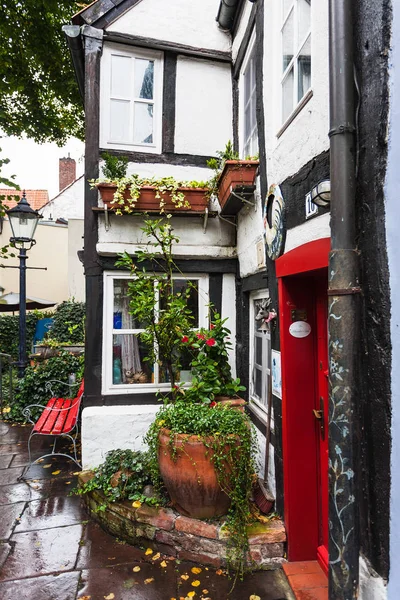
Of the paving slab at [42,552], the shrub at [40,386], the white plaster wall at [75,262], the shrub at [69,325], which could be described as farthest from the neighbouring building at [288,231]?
the white plaster wall at [75,262]

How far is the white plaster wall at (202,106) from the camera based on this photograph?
4.79 m

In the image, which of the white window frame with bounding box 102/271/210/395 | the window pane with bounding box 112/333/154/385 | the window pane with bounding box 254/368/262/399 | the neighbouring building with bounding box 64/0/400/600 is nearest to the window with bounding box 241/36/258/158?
the neighbouring building with bounding box 64/0/400/600

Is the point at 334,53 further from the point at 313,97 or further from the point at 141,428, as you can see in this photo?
the point at 141,428

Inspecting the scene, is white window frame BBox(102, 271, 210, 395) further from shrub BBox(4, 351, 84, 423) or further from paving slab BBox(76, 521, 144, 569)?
shrub BBox(4, 351, 84, 423)

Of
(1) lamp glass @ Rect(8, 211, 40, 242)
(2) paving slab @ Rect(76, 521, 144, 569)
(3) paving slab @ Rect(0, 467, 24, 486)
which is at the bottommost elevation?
(2) paving slab @ Rect(76, 521, 144, 569)

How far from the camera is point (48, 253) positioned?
56.9ft

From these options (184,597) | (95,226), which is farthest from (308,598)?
(95,226)

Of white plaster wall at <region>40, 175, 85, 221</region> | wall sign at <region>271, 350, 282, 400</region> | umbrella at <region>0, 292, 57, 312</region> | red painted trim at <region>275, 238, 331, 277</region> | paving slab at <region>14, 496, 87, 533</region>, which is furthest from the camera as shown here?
white plaster wall at <region>40, 175, 85, 221</region>

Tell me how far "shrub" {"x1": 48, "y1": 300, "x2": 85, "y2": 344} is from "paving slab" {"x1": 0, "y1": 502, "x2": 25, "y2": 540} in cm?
658

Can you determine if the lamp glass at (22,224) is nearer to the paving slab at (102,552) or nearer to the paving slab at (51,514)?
the paving slab at (51,514)

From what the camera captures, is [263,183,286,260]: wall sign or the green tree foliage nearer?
[263,183,286,260]: wall sign

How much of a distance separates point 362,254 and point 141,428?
11.2 feet

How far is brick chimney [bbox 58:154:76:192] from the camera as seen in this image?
20.0m

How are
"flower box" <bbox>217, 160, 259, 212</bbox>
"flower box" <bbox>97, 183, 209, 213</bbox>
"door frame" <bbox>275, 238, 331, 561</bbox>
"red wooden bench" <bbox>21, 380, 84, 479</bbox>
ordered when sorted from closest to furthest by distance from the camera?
"door frame" <bbox>275, 238, 331, 561</bbox> < "flower box" <bbox>217, 160, 259, 212</bbox> < "flower box" <bbox>97, 183, 209, 213</bbox> < "red wooden bench" <bbox>21, 380, 84, 479</bbox>
